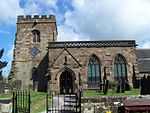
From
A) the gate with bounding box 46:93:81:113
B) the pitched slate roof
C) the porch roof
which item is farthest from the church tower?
the gate with bounding box 46:93:81:113

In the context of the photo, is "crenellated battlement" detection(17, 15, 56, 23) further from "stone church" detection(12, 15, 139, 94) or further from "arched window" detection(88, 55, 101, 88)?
"arched window" detection(88, 55, 101, 88)

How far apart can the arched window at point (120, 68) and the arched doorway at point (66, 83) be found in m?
6.04

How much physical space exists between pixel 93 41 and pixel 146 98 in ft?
89.0

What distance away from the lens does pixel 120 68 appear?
4022 cm

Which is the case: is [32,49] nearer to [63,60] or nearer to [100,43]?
[63,60]

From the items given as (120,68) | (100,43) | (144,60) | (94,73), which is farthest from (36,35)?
(144,60)

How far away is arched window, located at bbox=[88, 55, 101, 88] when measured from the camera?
39.6 m

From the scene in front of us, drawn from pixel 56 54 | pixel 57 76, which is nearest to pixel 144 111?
pixel 57 76

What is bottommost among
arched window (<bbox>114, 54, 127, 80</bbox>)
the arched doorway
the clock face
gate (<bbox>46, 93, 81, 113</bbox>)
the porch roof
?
gate (<bbox>46, 93, 81, 113</bbox>)

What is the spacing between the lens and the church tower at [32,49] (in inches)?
1681

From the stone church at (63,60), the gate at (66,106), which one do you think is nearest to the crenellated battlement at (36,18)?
the stone church at (63,60)

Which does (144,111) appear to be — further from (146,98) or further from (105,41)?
(105,41)

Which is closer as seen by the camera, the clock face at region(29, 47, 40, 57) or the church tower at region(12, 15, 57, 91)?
the church tower at region(12, 15, 57, 91)

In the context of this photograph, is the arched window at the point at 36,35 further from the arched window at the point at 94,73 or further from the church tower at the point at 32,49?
the arched window at the point at 94,73
